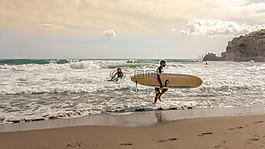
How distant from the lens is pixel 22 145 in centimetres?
454

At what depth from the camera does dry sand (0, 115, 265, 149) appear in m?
4.43

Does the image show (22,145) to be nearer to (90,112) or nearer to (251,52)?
(90,112)

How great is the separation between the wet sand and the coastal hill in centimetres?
9725

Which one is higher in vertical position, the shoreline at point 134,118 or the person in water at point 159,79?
the person in water at point 159,79

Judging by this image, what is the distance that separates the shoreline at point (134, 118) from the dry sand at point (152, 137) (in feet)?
1.27

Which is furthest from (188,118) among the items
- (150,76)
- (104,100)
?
(150,76)

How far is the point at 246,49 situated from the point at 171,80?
338 ft

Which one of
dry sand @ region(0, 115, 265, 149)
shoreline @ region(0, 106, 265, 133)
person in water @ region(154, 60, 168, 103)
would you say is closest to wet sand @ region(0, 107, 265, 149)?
dry sand @ region(0, 115, 265, 149)

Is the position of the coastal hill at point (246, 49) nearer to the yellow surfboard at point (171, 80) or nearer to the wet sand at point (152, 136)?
the yellow surfboard at point (171, 80)

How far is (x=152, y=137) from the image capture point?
498 cm

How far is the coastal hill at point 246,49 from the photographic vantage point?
98375mm

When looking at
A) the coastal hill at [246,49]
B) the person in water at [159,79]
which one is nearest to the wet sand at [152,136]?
the person in water at [159,79]

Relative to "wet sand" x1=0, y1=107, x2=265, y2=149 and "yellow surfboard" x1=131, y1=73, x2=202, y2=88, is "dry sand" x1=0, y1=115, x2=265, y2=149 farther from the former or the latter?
"yellow surfboard" x1=131, y1=73, x2=202, y2=88

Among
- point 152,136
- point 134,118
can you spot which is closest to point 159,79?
point 134,118
